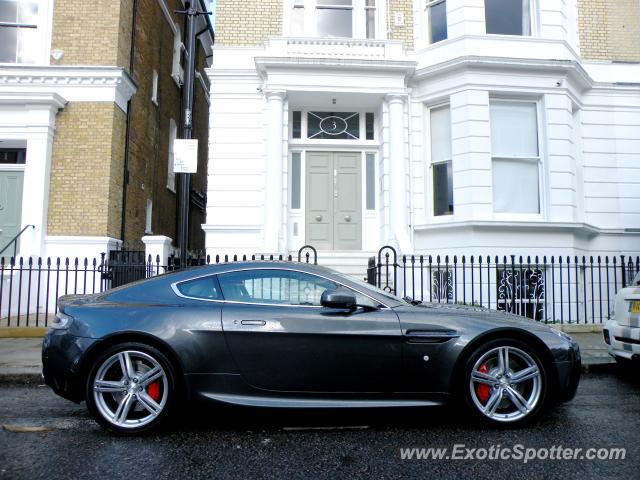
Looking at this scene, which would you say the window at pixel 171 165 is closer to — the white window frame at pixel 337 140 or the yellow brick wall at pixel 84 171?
the yellow brick wall at pixel 84 171

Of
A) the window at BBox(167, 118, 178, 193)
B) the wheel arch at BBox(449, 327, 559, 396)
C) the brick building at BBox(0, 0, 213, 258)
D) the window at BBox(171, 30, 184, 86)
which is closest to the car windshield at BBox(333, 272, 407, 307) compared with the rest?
the wheel arch at BBox(449, 327, 559, 396)

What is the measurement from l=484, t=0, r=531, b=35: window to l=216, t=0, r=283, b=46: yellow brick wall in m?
4.67

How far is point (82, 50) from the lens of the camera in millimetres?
10789

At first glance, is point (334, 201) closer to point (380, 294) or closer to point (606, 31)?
point (380, 294)

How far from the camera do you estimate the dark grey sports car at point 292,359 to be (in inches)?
150

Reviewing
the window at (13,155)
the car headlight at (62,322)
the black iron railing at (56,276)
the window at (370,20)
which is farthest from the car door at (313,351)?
the window at (13,155)

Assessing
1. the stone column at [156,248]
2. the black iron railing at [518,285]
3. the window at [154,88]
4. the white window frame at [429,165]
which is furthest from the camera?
the window at [154,88]

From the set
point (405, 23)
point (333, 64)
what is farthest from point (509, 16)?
point (333, 64)

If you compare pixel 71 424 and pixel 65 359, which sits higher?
pixel 65 359

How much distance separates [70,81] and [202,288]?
28.5 ft

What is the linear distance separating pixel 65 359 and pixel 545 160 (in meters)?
9.74

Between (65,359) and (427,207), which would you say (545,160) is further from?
(65,359)

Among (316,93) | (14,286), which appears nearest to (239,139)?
(316,93)

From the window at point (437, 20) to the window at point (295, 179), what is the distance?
404 centimetres
